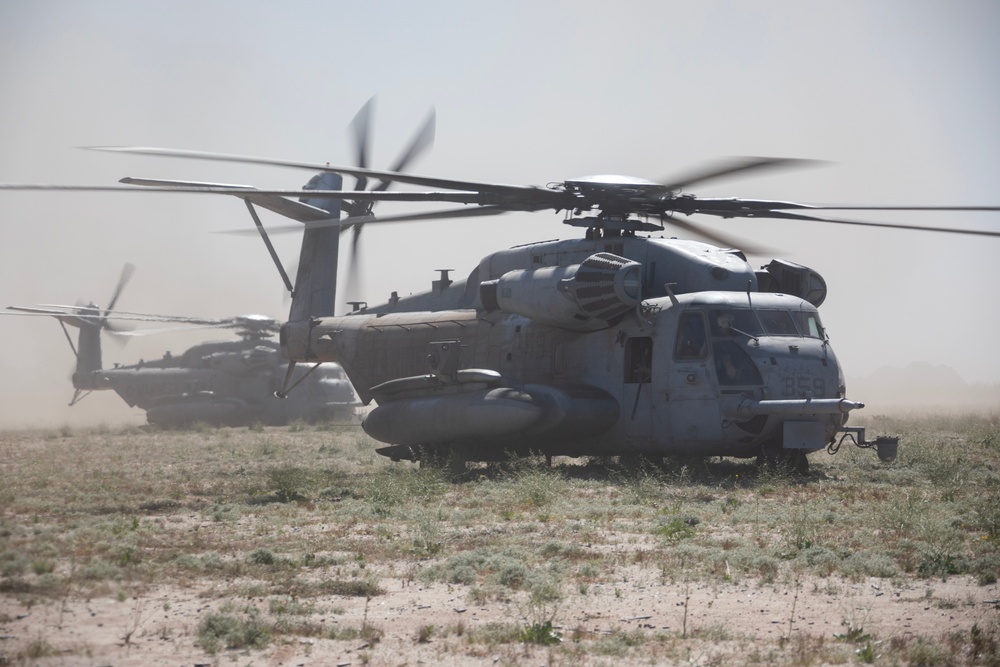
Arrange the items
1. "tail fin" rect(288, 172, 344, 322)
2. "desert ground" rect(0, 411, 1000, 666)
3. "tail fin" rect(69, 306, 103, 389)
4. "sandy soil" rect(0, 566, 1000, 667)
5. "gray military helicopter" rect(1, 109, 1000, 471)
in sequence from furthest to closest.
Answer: "tail fin" rect(69, 306, 103, 389), "tail fin" rect(288, 172, 344, 322), "gray military helicopter" rect(1, 109, 1000, 471), "desert ground" rect(0, 411, 1000, 666), "sandy soil" rect(0, 566, 1000, 667)

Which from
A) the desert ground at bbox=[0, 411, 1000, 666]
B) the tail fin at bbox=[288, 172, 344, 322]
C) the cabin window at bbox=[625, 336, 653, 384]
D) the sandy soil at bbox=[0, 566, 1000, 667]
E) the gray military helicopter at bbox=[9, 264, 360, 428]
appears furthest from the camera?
the gray military helicopter at bbox=[9, 264, 360, 428]

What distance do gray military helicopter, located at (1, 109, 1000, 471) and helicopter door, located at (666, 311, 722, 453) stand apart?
22mm

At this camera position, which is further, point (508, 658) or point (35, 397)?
point (35, 397)

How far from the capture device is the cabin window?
16.4 meters

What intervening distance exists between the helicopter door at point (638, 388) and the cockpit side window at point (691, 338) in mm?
620

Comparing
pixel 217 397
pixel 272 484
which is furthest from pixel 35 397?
pixel 272 484

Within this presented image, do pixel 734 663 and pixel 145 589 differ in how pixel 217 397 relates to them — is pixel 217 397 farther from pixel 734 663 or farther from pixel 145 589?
pixel 734 663

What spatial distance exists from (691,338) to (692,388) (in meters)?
0.76

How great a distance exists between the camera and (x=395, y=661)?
656 centimetres

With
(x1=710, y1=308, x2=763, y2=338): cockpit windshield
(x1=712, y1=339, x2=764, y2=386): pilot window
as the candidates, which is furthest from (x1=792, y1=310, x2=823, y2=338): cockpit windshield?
(x1=712, y1=339, x2=764, y2=386): pilot window

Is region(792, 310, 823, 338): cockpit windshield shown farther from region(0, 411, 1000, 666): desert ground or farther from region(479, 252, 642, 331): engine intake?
region(479, 252, 642, 331): engine intake

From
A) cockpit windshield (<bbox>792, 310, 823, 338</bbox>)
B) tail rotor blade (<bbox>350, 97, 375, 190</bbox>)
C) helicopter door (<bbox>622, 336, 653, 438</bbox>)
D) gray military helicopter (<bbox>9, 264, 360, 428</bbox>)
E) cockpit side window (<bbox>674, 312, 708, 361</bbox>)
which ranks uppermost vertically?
tail rotor blade (<bbox>350, 97, 375, 190</bbox>)

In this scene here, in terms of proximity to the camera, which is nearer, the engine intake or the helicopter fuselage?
the helicopter fuselage

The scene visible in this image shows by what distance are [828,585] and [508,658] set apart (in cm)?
332
